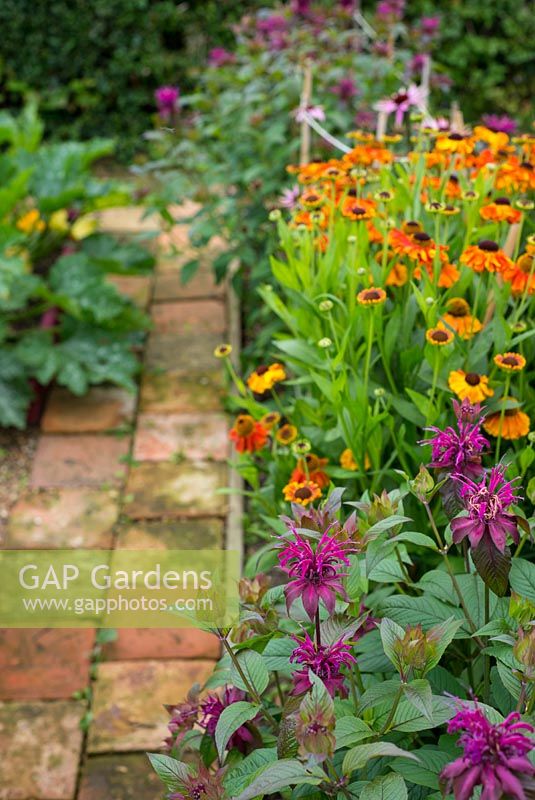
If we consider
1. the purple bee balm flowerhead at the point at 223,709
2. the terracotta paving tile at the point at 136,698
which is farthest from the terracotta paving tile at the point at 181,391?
the purple bee balm flowerhead at the point at 223,709

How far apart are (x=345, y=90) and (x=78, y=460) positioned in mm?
1400

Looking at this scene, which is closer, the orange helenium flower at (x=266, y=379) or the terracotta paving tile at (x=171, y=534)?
the orange helenium flower at (x=266, y=379)

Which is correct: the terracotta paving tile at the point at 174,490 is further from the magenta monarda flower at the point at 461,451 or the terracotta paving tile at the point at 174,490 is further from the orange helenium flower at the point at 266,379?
the magenta monarda flower at the point at 461,451

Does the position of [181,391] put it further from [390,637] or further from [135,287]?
[390,637]

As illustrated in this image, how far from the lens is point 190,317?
10.8 feet

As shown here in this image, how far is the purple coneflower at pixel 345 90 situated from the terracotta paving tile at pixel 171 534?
4.58 feet

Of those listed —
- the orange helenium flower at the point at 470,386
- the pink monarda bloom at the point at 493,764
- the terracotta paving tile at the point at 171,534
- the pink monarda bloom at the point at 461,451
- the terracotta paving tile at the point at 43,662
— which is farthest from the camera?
the terracotta paving tile at the point at 171,534

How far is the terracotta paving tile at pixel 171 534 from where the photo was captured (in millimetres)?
2311

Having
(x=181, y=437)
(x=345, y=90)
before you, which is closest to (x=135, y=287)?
(x=181, y=437)

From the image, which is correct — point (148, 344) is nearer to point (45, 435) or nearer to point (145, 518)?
point (45, 435)

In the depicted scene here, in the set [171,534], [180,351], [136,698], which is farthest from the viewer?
[180,351]

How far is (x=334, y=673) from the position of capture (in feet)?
3.19

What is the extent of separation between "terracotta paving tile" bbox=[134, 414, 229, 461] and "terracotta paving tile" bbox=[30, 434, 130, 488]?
6 cm

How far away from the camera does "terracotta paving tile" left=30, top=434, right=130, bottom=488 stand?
2.56 metres
